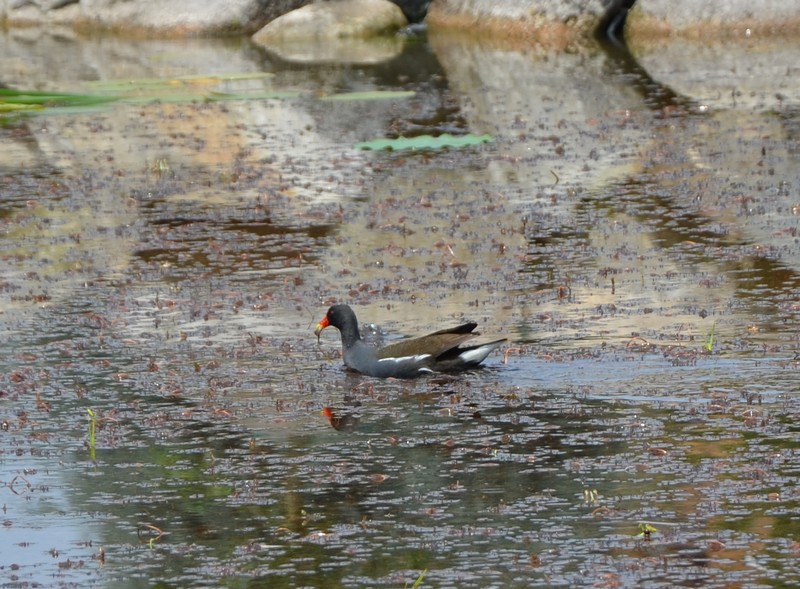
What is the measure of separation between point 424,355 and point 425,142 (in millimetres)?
8056

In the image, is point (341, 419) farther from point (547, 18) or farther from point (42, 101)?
point (547, 18)

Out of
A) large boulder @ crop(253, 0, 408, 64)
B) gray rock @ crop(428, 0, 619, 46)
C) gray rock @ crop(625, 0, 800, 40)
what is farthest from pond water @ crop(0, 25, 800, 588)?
large boulder @ crop(253, 0, 408, 64)

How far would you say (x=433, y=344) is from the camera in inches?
358

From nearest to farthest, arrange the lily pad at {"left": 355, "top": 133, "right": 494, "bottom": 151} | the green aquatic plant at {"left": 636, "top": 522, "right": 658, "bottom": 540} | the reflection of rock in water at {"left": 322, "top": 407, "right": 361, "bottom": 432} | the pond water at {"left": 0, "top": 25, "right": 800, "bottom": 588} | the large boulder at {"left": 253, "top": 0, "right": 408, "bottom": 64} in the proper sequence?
the green aquatic plant at {"left": 636, "top": 522, "right": 658, "bottom": 540} < the pond water at {"left": 0, "top": 25, "right": 800, "bottom": 588} < the reflection of rock in water at {"left": 322, "top": 407, "right": 361, "bottom": 432} < the lily pad at {"left": 355, "top": 133, "right": 494, "bottom": 151} < the large boulder at {"left": 253, "top": 0, "right": 408, "bottom": 64}

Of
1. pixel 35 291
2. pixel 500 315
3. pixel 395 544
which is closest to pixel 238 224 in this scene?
pixel 35 291

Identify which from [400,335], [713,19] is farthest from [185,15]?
[400,335]

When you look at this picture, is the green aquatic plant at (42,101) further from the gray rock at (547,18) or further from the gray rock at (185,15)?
the gray rock at (185,15)

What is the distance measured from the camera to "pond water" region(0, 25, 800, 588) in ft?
21.8

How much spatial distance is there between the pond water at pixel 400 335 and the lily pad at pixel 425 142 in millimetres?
248

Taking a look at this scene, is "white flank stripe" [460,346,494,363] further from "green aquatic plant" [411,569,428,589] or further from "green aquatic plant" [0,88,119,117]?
"green aquatic plant" [0,88,119,117]

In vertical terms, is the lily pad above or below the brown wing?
above

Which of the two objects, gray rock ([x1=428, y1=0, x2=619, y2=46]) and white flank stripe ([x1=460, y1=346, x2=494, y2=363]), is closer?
white flank stripe ([x1=460, y1=346, x2=494, y2=363])

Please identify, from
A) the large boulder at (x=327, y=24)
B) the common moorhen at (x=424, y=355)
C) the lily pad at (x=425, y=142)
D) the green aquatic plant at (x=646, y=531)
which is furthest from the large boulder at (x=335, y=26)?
the green aquatic plant at (x=646, y=531)

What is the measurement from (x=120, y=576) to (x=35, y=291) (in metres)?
5.50
